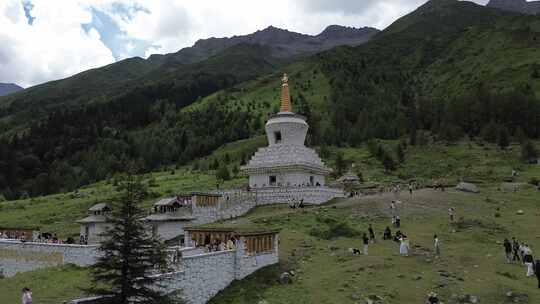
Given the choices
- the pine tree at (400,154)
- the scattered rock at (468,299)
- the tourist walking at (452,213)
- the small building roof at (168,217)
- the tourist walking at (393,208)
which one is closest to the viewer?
the scattered rock at (468,299)

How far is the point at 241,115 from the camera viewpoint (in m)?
145

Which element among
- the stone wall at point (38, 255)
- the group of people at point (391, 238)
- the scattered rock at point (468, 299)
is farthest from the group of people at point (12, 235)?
the scattered rock at point (468, 299)

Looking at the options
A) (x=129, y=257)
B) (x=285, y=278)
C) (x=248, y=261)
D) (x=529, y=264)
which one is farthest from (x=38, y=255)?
(x=529, y=264)

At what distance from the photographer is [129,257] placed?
17.4 m

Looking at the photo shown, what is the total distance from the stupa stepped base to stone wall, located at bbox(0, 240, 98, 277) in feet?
56.7

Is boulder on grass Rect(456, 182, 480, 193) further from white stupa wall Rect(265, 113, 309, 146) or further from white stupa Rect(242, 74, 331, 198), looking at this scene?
white stupa wall Rect(265, 113, 309, 146)

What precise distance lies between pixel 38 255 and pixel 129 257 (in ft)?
61.3

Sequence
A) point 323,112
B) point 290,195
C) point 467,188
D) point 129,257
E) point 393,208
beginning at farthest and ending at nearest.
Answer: point 323,112 → point 467,188 → point 290,195 → point 393,208 → point 129,257

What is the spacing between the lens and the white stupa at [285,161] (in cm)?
4869

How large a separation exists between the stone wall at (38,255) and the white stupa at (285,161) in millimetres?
18573

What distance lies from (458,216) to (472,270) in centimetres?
1313

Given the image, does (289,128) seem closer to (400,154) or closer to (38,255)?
(38,255)

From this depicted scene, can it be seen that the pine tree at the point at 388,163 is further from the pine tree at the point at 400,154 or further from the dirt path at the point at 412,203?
the dirt path at the point at 412,203

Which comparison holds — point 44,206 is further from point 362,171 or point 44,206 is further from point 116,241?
point 116,241
